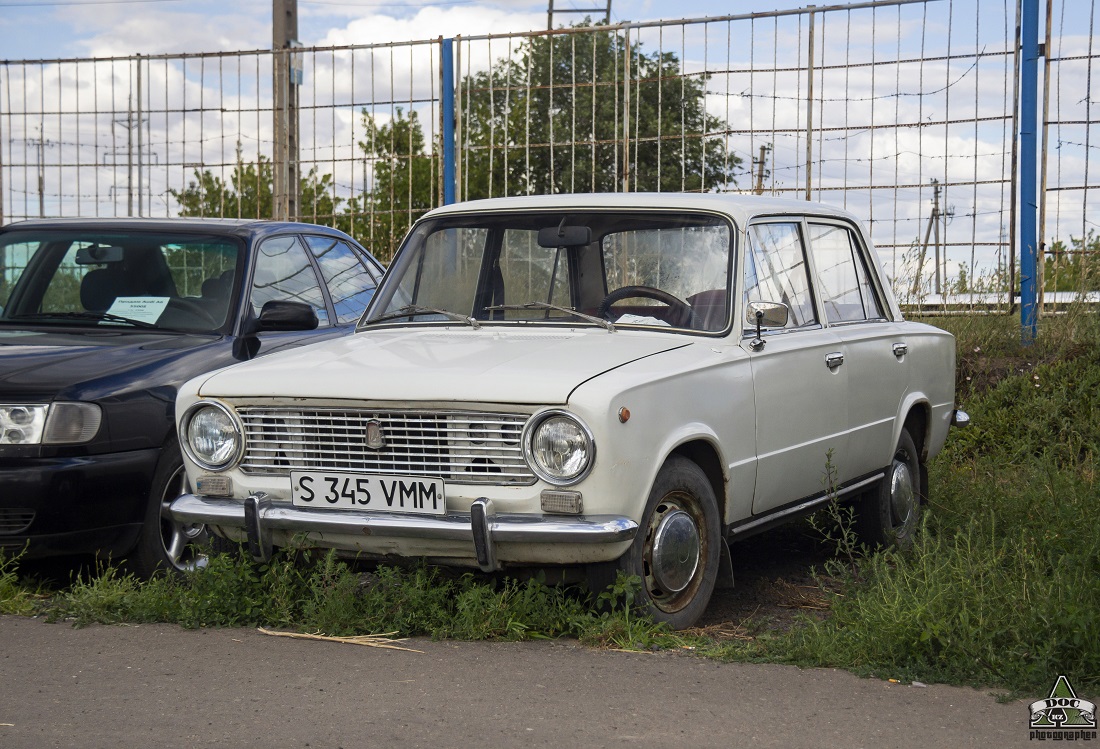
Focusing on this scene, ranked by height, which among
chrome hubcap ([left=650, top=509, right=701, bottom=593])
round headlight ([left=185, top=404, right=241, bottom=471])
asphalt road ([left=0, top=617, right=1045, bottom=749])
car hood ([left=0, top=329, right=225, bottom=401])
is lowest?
asphalt road ([left=0, top=617, right=1045, bottom=749])

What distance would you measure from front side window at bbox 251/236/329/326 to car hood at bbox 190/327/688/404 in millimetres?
1482

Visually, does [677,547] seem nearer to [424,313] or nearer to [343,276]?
[424,313]

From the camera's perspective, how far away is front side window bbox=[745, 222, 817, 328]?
6066 millimetres

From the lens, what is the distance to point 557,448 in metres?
4.77

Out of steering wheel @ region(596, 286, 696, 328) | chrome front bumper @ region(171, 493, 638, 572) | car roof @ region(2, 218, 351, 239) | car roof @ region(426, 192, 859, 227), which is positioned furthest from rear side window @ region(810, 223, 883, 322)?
car roof @ region(2, 218, 351, 239)

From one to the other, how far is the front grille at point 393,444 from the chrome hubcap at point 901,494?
3128 millimetres

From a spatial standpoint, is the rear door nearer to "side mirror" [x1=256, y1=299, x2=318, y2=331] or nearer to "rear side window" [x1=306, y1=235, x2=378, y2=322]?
"side mirror" [x1=256, y1=299, x2=318, y2=331]

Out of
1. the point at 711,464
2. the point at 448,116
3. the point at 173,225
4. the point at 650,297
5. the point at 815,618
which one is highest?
the point at 448,116

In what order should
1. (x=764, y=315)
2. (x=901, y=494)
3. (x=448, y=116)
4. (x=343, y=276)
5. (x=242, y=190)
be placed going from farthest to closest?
(x=242, y=190), (x=448, y=116), (x=343, y=276), (x=901, y=494), (x=764, y=315)

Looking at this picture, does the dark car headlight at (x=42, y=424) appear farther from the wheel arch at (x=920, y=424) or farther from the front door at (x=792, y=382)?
the wheel arch at (x=920, y=424)

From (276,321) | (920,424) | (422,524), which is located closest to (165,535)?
(276,321)

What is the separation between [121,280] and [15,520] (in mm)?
1915

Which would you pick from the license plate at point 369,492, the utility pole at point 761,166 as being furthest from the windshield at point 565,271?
the utility pole at point 761,166

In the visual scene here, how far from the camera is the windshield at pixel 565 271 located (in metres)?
5.88
